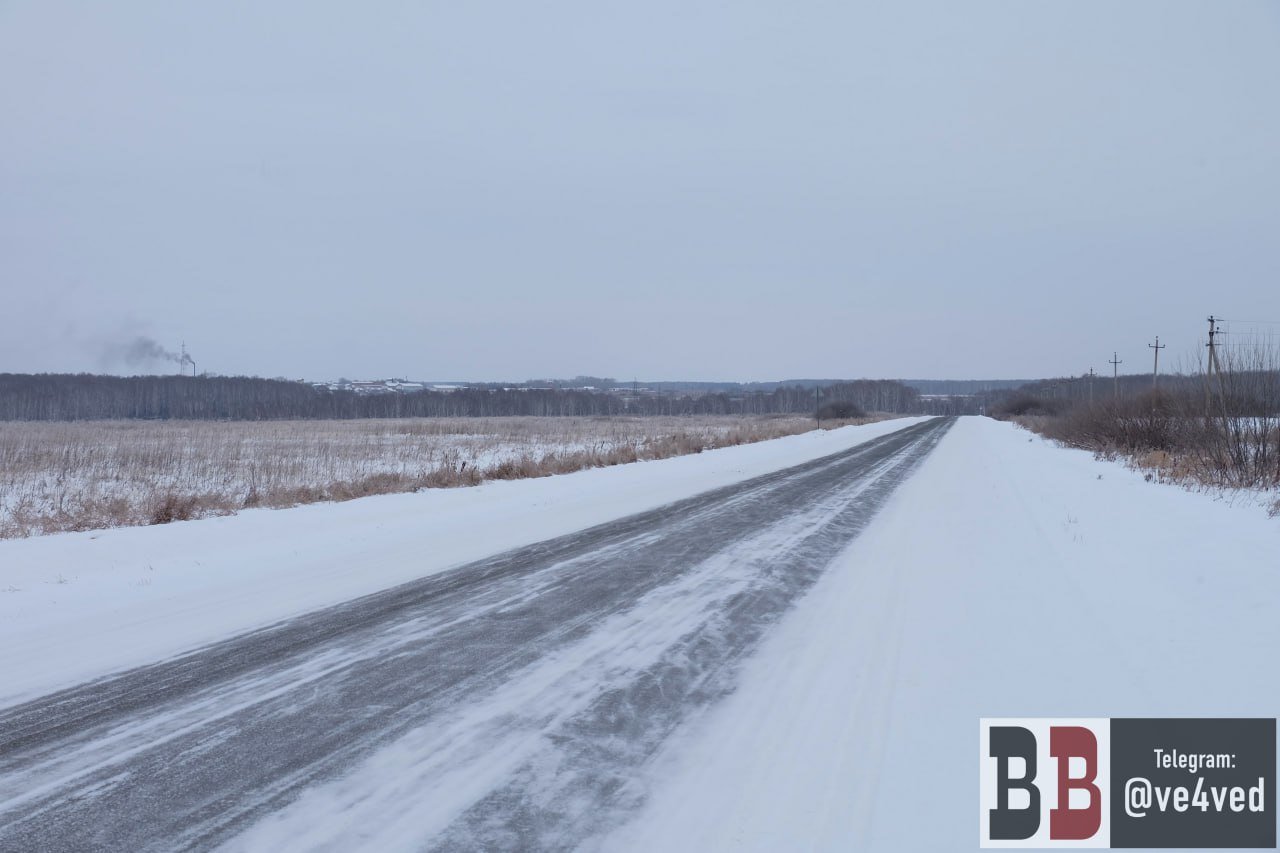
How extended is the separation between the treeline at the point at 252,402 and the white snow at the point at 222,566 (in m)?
101

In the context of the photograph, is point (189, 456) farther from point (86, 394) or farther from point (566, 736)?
point (86, 394)

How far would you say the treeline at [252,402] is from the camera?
120 metres

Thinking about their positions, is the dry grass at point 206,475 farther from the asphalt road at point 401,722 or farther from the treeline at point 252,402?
the treeline at point 252,402

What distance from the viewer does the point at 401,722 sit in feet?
15.3

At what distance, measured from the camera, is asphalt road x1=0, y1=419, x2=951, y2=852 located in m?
3.56

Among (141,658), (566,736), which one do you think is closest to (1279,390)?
(566,736)

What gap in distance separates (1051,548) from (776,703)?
278 inches

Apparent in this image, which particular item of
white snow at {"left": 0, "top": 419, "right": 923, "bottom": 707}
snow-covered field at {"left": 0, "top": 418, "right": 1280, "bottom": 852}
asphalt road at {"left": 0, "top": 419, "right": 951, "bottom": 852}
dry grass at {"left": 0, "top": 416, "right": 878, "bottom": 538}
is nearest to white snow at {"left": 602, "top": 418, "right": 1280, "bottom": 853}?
snow-covered field at {"left": 0, "top": 418, "right": 1280, "bottom": 852}

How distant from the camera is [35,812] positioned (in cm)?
362

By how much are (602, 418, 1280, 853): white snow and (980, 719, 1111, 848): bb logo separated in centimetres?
11

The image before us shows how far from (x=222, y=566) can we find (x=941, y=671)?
7.82 meters

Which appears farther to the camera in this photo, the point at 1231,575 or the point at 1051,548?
the point at 1051,548

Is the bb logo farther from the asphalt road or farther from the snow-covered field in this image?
the asphalt road

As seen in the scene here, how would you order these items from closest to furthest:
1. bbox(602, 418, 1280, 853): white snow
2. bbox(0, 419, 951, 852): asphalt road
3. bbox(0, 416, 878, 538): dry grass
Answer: bbox(0, 419, 951, 852): asphalt road, bbox(602, 418, 1280, 853): white snow, bbox(0, 416, 878, 538): dry grass
